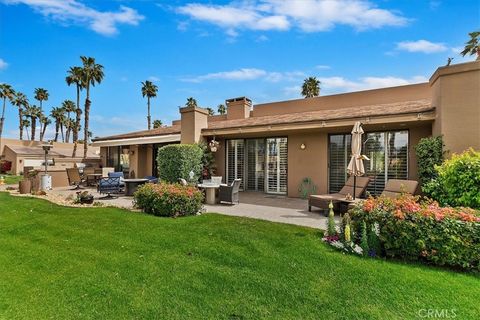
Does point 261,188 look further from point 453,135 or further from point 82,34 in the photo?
point 82,34

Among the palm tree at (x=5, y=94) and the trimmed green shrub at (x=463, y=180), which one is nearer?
the trimmed green shrub at (x=463, y=180)

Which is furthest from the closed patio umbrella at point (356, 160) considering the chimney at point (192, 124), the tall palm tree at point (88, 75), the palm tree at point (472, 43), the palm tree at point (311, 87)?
the tall palm tree at point (88, 75)

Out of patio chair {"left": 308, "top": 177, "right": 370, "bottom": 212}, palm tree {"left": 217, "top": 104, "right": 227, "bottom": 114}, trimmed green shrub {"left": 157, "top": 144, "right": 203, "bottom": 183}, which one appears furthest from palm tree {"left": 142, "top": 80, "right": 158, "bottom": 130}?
patio chair {"left": 308, "top": 177, "right": 370, "bottom": 212}

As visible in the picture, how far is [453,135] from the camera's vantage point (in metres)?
10.4

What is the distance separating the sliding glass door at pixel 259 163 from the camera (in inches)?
709

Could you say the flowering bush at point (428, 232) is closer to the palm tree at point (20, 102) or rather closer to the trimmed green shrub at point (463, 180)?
the trimmed green shrub at point (463, 180)

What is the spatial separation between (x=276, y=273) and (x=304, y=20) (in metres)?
11.8

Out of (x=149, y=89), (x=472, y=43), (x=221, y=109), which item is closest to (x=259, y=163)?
(x=472, y=43)

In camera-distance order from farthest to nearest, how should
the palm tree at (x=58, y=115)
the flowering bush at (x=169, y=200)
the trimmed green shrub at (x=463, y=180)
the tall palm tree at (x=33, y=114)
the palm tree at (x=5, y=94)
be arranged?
the palm tree at (x=58, y=115) < the tall palm tree at (x=33, y=114) < the palm tree at (x=5, y=94) < the flowering bush at (x=169, y=200) < the trimmed green shrub at (x=463, y=180)

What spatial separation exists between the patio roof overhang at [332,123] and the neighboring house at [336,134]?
4cm

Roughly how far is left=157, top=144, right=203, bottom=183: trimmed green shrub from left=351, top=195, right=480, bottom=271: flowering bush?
1161cm

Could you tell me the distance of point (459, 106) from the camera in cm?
1030

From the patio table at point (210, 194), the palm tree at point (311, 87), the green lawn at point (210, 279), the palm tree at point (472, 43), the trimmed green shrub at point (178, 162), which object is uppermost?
the palm tree at point (311, 87)

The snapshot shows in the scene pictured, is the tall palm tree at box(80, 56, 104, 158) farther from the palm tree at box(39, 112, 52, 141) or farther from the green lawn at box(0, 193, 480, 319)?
the palm tree at box(39, 112, 52, 141)
